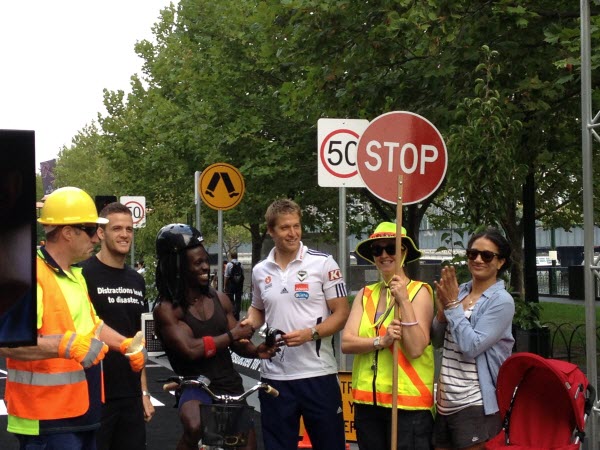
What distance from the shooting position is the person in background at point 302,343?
23.3 ft

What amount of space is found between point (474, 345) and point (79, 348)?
6.76ft

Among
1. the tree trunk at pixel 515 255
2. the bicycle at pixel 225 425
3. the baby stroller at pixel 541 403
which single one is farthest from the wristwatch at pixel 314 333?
the tree trunk at pixel 515 255

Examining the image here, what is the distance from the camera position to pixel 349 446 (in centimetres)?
1002

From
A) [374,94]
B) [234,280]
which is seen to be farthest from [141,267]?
[374,94]

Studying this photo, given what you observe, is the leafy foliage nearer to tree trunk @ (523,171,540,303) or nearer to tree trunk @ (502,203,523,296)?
tree trunk @ (502,203,523,296)

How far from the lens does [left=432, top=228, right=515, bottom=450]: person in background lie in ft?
20.3

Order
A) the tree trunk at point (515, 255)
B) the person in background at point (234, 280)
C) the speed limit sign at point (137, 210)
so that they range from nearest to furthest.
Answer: the tree trunk at point (515, 255), the speed limit sign at point (137, 210), the person in background at point (234, 280)

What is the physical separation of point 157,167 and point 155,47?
491 inches

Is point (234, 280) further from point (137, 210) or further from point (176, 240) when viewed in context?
point (176, 240)

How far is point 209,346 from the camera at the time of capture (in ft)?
21.6

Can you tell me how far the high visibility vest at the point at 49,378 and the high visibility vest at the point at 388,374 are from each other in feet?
5.45

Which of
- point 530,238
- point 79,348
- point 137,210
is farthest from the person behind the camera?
point 137,210

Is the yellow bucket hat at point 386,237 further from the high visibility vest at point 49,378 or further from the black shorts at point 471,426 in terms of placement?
the high visibility vest at point 49,378

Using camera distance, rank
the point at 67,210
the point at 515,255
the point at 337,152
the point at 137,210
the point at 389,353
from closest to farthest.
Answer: the point at 67,210, the point at 389,353, the point at 337,152, the point at 137,210, the point at 515,255
